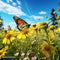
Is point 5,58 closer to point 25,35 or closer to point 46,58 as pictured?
point 25,35

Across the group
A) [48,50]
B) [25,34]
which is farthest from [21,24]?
[48,50]

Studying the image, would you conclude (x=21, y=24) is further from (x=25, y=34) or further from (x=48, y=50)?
(x=48, y=50)

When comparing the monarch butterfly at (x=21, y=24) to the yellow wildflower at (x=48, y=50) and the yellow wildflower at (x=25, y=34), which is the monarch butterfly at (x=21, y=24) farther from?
the yellow wildflower at (x=48, y=50)

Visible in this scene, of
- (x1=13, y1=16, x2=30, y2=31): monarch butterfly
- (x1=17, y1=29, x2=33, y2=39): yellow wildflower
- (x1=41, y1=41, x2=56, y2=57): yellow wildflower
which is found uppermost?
(x1=13, y1=16, x2=30, y2=31): monarch butterfly

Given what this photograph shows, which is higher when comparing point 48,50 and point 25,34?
point 25,34

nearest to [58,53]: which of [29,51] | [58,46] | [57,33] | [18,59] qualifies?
[58,46]

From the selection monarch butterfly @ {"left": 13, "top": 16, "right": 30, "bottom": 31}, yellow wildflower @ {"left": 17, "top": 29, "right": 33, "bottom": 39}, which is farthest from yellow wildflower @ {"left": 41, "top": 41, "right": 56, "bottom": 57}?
monarch butterfly @ {"left": 13, "top": 16, "right": 30, "bottom": 31}

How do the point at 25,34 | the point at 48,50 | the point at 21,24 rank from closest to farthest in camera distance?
the point at 48,50, the point at 25,34, the point at 21,24

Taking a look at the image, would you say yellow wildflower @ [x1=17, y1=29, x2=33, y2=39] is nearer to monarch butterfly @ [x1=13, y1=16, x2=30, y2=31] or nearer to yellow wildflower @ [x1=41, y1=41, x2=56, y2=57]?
monarch butterfly @ [x1=13, y1=16, x2=30, y2=31]

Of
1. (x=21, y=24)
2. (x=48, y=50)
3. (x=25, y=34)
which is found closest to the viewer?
(x=48, y=50)

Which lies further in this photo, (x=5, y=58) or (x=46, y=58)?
(x=5, y=58)

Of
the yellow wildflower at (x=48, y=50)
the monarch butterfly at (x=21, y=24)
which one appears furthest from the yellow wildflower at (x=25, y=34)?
the yellow wildflower at (x=48, y=50)
